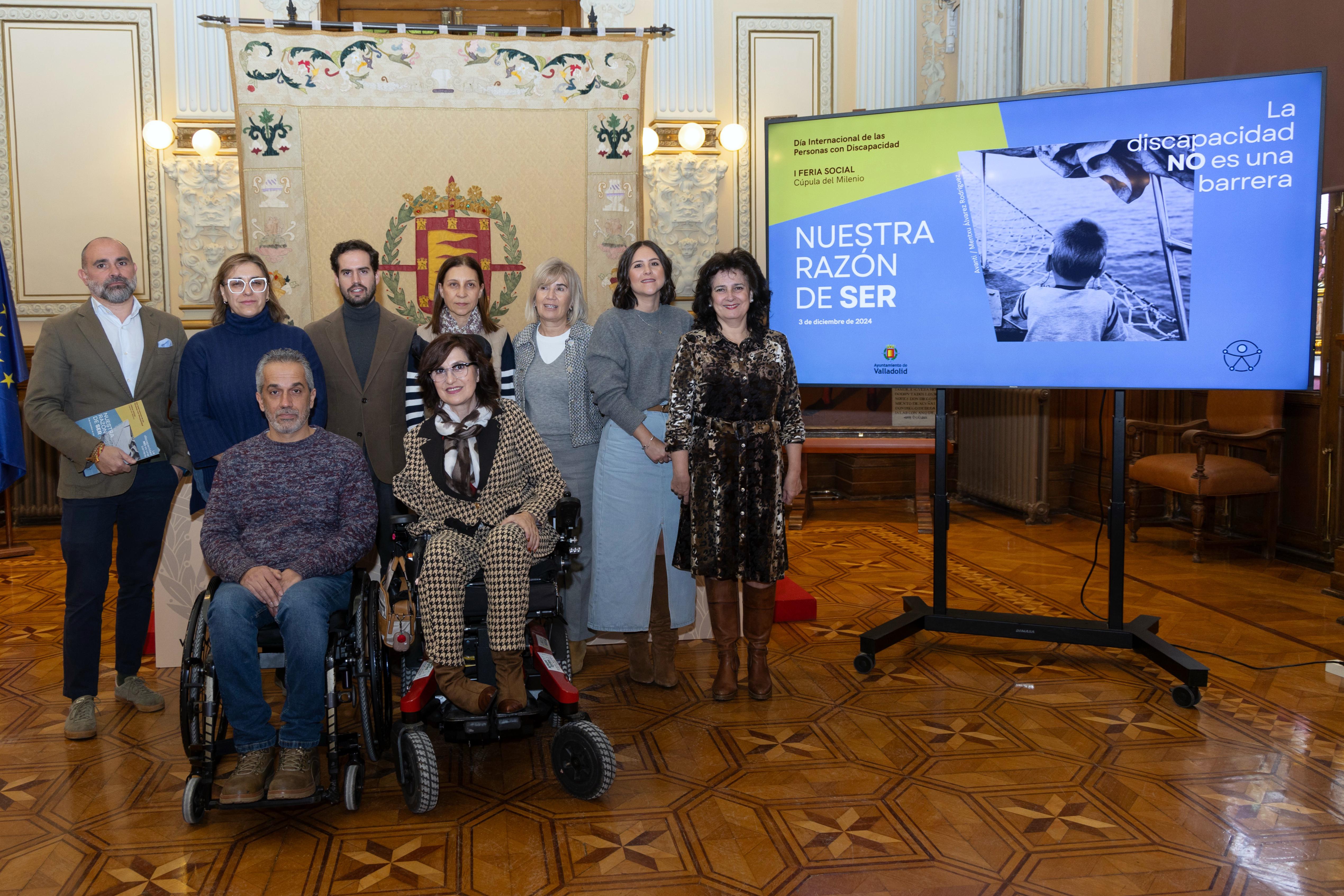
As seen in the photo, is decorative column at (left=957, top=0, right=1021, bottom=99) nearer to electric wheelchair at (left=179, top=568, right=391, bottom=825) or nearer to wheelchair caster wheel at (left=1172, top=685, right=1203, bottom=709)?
wheelchair caster wheel at (left=1172, top=685, right=1203, bottom=709)

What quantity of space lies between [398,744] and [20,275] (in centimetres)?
526

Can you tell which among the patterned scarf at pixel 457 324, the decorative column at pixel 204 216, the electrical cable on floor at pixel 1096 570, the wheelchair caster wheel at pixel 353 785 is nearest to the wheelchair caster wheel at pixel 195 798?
the wheelchair caster wheel at pixel 353 785

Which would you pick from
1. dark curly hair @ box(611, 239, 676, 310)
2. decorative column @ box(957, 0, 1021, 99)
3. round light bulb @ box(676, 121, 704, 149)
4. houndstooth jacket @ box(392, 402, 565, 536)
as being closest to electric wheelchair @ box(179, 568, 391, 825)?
houndstooth jacket @ box(392, 402, 565, 536)

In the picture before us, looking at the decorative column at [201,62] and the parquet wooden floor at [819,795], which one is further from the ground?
the decorative column at [201,62]

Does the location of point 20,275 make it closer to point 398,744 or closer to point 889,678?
point 398,744

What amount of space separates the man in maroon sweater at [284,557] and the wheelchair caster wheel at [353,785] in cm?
9

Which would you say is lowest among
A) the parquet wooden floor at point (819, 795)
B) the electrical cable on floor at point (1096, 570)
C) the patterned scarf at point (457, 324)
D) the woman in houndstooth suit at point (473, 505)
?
the parquet wooden floor at point (819, 795)

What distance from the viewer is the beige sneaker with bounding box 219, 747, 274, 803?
7.88 ft

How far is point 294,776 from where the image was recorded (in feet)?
8.04

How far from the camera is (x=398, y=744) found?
8.36ft

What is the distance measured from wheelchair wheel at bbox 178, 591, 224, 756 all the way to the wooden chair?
448 cm

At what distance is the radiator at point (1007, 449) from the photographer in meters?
6.42

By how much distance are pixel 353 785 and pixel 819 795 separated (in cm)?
119

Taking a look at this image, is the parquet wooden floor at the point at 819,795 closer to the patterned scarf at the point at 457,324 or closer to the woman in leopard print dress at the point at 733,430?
the woman in leopard print dress at the point at 733,430
